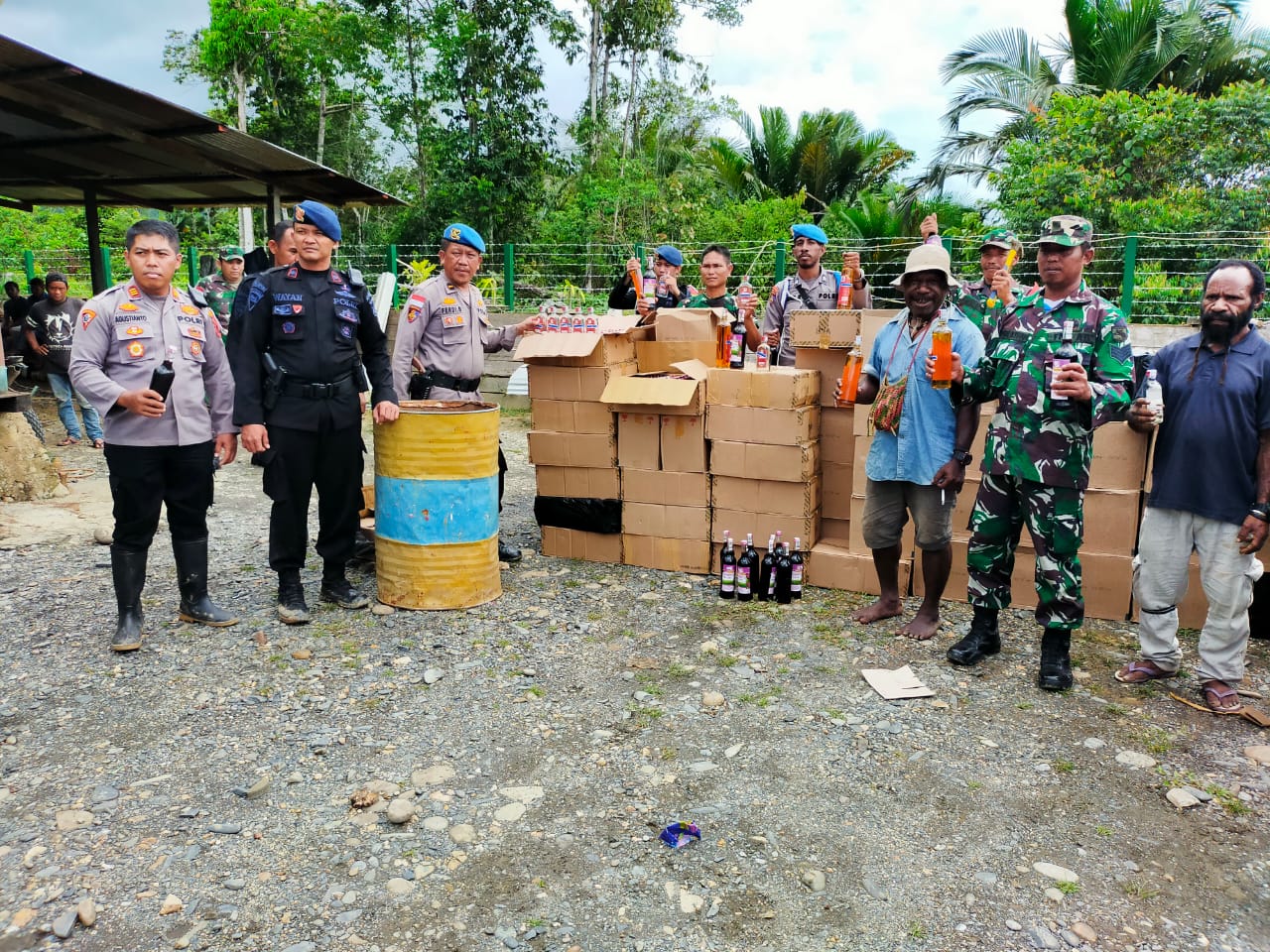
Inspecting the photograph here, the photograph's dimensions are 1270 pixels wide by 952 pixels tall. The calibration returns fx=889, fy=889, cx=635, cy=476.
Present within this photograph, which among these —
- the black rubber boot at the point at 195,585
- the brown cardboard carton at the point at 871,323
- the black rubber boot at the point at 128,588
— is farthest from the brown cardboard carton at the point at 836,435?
the black rubber boot at the point at 128,588

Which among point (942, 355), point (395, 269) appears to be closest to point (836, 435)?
point (942, 355)

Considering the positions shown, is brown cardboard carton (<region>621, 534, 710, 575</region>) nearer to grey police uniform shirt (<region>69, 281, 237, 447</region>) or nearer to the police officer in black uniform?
the police officer in black uniform

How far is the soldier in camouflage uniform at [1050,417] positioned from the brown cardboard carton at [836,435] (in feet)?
4.45

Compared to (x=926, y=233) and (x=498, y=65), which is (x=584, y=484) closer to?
(x=926, y=233)

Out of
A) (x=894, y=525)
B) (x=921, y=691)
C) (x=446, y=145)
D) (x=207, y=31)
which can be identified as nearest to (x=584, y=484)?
(x=894, y=525)

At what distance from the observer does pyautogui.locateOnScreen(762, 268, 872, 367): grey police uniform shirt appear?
6473 mm

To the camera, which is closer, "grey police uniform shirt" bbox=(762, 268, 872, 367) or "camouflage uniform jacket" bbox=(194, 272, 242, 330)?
"grey police uniform shirt" bbox=(762, 268, 872, 367)

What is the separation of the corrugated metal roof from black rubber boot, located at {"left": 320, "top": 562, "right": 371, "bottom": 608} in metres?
4.13

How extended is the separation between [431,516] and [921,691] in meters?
2.65

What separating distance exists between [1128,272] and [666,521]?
22.3ft

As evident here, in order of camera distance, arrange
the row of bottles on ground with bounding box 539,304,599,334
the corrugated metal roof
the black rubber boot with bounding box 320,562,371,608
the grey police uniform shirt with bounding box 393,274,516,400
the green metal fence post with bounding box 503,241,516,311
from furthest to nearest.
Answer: the green metal fence post with bounding box 503,241,516,311, the corrugated metal roof, the row of bottles on ground with bounding box 539,304,599,334, the grey police uniform shirt with bounding box 393,274,516,400, the black rubber boot with bounding box 320,562,371,608

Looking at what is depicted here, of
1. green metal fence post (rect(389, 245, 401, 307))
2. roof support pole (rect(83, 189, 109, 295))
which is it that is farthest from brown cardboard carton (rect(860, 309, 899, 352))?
green metal fence post (rect(389, 245, 401, 307))

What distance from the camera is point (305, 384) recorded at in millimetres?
4625

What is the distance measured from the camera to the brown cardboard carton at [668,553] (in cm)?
574
